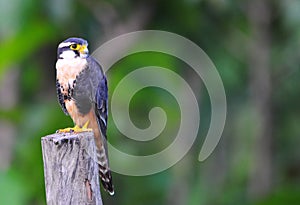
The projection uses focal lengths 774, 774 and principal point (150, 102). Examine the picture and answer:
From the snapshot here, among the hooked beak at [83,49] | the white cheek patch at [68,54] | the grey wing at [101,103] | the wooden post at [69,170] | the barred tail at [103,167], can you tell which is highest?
the hooked beak at [83,49]

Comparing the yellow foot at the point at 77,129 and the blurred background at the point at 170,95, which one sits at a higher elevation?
the blurred background at the point at 170,95

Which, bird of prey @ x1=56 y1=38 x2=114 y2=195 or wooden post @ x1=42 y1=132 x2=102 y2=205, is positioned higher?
bird of prey @ x1=56 y1=38 x2=114 y2=195

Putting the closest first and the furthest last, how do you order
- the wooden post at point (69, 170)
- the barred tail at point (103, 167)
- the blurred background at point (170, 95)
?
the wooden post at point (69, 170) → the barred tail at point (103, 167) → the blurred background at point (170, 95)

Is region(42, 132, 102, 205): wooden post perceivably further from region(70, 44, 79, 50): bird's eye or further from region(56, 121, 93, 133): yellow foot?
region(70, 44, 79, 50): bird's eye

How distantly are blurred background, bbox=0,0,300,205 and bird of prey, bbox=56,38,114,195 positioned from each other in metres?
1.82

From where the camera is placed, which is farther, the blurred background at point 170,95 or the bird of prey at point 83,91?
the blurred background at point 170,95

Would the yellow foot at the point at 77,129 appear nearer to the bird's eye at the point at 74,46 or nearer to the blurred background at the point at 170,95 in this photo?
the bird's eye at the point at 74,46

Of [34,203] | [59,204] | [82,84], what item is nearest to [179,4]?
A: [34,203]

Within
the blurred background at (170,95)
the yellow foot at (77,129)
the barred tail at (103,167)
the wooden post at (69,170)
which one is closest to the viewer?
the wooden post at (69,170)

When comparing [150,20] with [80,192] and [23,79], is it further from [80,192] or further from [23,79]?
[80,192]

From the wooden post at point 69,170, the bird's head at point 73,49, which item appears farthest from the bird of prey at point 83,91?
the wooden post at point 69,170

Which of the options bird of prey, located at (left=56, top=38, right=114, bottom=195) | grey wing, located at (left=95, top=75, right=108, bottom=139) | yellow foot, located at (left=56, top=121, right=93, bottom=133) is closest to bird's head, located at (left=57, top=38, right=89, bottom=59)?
bird of prey, located at (left=56, top=38, right=114, bottom=195)

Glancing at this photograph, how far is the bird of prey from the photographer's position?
2.99 m

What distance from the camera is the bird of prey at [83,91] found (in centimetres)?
299
